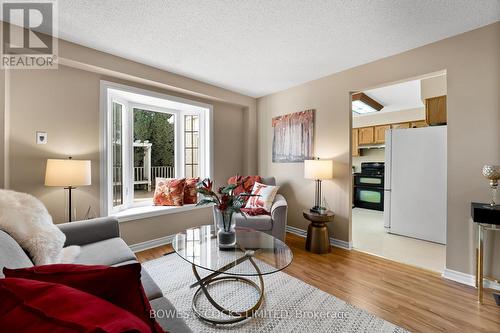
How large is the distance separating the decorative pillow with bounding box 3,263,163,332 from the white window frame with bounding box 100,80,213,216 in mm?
2306

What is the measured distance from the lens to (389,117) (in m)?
5.49

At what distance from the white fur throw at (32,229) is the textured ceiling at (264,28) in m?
1.61

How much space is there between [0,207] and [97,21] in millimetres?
1707

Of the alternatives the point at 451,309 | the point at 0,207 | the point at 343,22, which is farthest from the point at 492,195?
the point at 0,207

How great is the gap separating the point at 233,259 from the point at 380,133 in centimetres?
532

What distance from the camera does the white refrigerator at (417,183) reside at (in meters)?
3.13

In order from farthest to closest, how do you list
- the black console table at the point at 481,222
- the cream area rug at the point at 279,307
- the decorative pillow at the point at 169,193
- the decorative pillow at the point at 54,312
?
1. the decorative pillow at the point at 169,193
2. the black console table at the point at 481,222
3. the cream area rug at the point at 279,307
4. the decorative pillow at the point at 54,312

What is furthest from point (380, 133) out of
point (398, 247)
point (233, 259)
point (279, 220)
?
point (233, 259)

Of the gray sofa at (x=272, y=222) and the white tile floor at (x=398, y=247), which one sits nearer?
the white tile floor at (x=398, y=247)

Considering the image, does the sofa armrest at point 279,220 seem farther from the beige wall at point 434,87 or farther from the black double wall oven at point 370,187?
the black double wall oven at point 370,187

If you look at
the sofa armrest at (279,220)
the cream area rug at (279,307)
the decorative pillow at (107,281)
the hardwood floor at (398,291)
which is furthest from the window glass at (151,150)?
the decorative pillow at (107,281)

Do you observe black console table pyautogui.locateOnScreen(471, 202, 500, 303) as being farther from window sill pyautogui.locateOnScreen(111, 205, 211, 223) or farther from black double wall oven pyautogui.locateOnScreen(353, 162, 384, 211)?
black double wall oven pyautogui.locateOnScreen(353, 162, 384, 211)

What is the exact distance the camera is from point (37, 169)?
7.40 feet

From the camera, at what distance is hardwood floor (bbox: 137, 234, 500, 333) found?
1.62 metres
